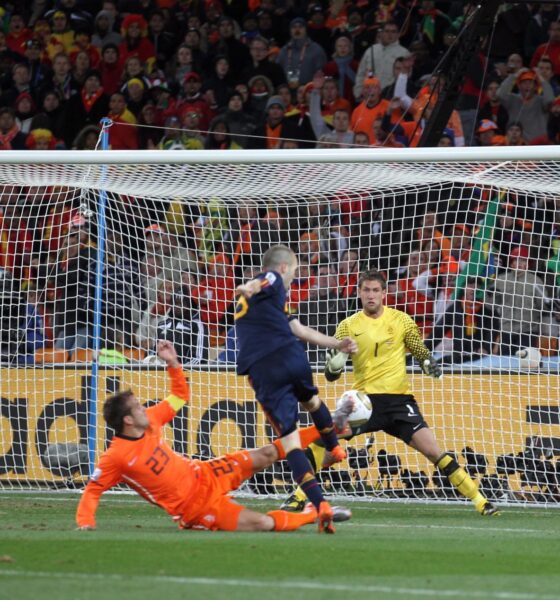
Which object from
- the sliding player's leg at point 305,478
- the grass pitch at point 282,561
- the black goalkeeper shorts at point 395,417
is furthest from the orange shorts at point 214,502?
the black goalkeeper shorts at point 395,417

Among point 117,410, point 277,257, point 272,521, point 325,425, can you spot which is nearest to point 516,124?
point 325,425

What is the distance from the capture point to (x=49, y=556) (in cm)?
689

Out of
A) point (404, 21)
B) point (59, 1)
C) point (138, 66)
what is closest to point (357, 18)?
point (404, 21)

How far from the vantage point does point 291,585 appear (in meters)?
5.87

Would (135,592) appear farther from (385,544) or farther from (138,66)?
(138,66)

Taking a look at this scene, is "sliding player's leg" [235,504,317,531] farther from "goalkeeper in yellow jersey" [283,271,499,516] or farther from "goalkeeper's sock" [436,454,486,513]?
"goalkeeper's sock" [436,454,486,513]

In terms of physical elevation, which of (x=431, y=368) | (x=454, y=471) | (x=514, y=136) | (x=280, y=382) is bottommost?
(x=454, y=471)

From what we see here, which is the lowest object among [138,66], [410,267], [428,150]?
[410,267]

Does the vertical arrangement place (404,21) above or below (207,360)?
above

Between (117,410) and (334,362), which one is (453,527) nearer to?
(334,362)

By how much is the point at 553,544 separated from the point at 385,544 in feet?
3.56

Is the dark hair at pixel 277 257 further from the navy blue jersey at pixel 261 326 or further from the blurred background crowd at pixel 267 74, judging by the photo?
the blurred background crowd at pixel 267 74

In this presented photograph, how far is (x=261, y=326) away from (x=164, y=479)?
1.25m

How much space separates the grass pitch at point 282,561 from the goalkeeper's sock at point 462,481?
43 cm
